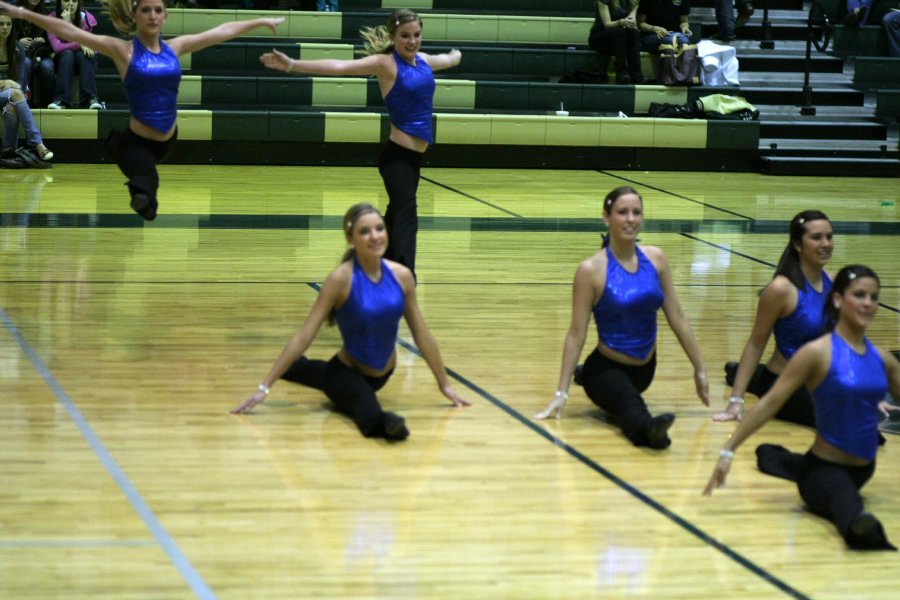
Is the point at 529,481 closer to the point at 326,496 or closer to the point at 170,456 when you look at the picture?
the point at 326,496

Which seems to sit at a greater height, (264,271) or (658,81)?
(658,81)

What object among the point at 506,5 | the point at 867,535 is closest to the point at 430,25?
the point at 506,5

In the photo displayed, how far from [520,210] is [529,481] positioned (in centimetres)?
637

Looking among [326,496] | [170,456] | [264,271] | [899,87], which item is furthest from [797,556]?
[899,87]

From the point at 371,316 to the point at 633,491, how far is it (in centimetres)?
123

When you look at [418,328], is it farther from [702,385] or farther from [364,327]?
[702,385]

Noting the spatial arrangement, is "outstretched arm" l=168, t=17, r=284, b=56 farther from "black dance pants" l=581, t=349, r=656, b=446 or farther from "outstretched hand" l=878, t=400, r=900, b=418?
"outstretched hand" l=878, t=400, r=900, b=418

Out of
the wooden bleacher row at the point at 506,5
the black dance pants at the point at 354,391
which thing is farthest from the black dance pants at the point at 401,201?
the wooden bleacher row at the point at 506,5

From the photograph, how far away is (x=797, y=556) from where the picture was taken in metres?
4.06

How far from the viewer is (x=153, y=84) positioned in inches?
272

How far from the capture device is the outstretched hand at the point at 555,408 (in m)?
5.36

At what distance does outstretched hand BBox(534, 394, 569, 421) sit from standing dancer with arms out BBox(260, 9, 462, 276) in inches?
78.7

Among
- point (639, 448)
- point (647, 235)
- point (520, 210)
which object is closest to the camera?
point (639, 448)

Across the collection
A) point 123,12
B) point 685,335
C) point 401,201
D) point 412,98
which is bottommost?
point 685,335
